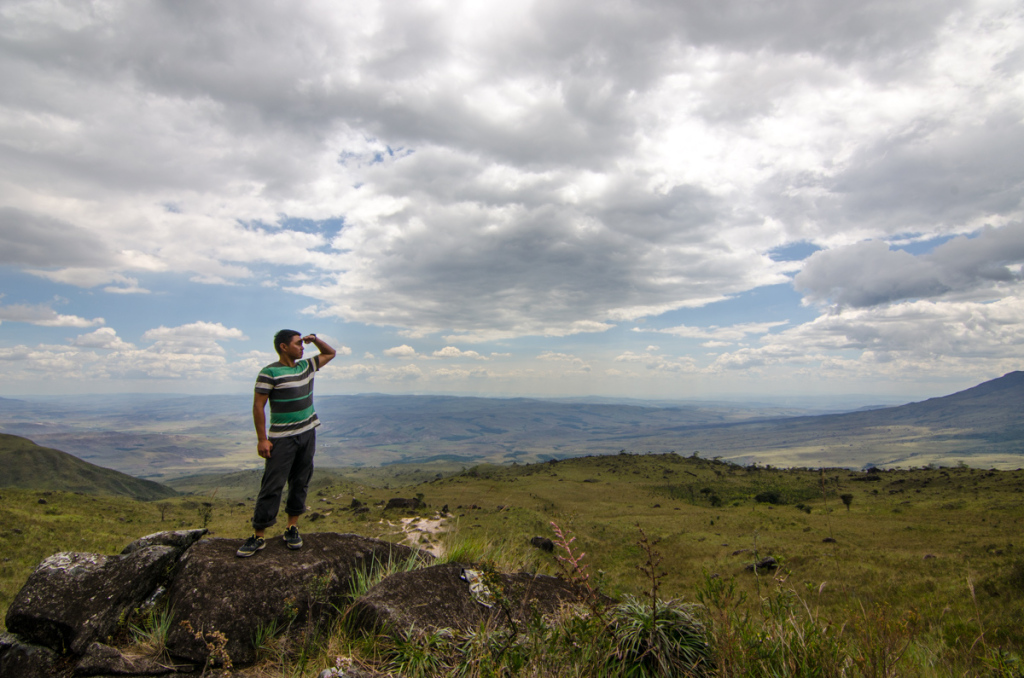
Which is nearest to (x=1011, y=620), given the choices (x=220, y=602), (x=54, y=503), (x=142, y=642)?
(x=220, y=602)

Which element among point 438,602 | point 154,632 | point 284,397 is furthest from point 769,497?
point 154,632

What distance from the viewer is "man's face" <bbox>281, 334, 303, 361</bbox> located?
737 centimetres

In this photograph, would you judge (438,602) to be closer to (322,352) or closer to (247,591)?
(247,591)

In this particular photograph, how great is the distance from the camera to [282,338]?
7418mm

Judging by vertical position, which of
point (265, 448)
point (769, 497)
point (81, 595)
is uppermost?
point (265, 448)

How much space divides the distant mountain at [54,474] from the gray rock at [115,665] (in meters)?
126

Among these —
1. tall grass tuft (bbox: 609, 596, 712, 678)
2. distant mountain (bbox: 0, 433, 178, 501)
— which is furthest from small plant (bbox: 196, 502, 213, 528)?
distant mountain (bbox: 0, 433, 178, 501)

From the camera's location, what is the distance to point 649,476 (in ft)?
226

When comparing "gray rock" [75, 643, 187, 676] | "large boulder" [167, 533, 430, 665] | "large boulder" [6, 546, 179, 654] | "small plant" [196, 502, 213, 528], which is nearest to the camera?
"gray rock" [75, 643, 187, 676]

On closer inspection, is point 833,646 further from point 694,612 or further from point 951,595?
point 951,595

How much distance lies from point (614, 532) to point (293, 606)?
3048 cm

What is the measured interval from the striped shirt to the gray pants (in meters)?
0.15

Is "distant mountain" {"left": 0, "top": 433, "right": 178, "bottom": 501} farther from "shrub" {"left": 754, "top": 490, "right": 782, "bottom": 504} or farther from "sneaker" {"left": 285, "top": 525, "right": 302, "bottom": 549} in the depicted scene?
"sneaker" {"left": 285, "top": 525, "right": 302, "bottom": 549}

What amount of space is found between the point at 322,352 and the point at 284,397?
121 cm
